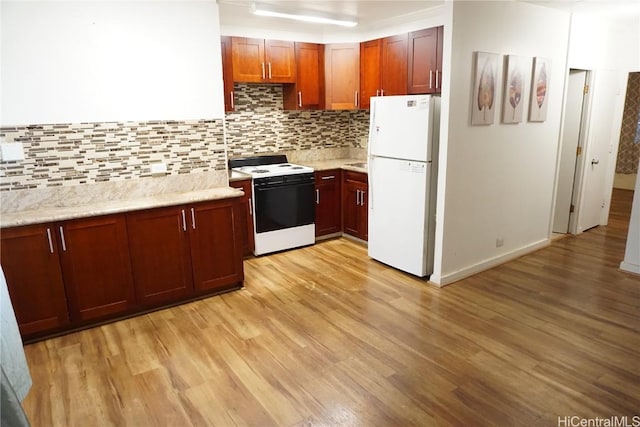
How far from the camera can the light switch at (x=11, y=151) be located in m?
2.98

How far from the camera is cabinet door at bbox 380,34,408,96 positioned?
4.49 meters

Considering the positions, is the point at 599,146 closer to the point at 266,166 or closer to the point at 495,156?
the point at 495,156

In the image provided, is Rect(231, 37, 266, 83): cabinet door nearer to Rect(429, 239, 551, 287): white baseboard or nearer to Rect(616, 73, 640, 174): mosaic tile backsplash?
Rect(429, 239, 551, 287): white baseboard

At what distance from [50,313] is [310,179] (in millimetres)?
2775

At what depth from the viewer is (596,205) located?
18.0 ft

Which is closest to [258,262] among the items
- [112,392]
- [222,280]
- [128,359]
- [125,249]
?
[222,280]

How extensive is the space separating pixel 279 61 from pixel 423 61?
5.16 ft

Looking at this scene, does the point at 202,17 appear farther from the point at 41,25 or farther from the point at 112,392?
the point at 112,392

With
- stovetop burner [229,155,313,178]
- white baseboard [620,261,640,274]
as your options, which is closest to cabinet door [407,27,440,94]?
stovetop burner [229,155,313,178]

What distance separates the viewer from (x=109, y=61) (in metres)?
3.26

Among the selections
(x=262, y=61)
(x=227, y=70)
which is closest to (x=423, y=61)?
(x=262, y=61)

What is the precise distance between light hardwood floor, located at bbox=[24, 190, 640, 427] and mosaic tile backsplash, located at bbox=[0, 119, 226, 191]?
118 cm

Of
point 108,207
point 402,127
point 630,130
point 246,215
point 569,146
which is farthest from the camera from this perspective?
point 630,130

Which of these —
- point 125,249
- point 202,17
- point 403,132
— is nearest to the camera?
point 125,249
